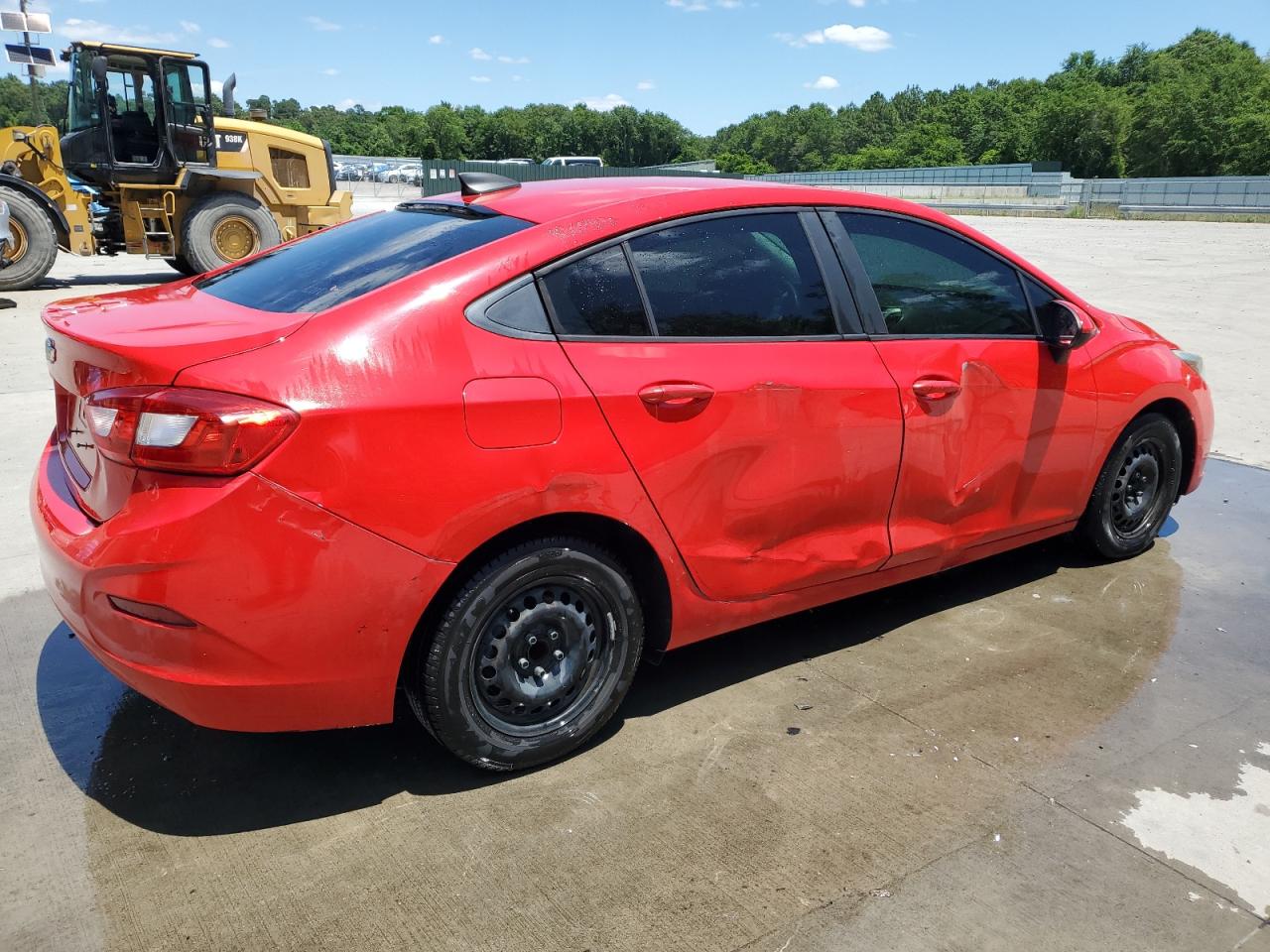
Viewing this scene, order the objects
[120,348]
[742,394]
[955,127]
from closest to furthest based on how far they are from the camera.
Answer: [120,348]
[742,394]
[955,127]

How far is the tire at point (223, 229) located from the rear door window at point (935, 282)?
39.9 feet

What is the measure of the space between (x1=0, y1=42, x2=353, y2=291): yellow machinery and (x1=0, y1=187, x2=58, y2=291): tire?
0.5 inches

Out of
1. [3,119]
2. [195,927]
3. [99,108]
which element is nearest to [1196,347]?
[195,927]

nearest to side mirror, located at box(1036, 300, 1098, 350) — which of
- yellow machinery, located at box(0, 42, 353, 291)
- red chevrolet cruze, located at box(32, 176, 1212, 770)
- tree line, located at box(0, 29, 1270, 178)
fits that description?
red chevrolet cruze, located at box(32, 176, 1212, 770)

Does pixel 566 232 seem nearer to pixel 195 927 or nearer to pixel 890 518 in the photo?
pixel 890 518

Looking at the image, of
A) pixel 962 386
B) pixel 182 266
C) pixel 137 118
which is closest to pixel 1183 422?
pixel 962 386

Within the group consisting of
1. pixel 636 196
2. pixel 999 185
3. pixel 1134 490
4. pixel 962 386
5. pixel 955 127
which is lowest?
pixel 1134 490

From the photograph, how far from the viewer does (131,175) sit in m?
13.7

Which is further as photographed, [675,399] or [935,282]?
[935,282]

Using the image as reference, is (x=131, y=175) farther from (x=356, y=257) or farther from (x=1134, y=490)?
(x=1134, y=490)

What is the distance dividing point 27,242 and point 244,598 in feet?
42.9

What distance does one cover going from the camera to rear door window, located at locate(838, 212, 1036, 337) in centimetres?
352

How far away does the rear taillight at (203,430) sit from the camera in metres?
2.30

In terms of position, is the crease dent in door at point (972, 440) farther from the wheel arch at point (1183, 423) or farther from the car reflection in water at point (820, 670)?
the wheel arch at point (1183, 423)
